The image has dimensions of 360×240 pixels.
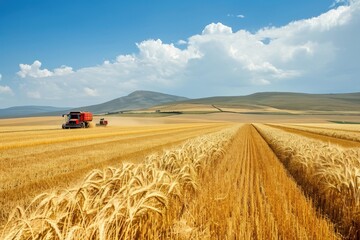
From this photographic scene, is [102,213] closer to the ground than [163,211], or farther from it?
farther from it

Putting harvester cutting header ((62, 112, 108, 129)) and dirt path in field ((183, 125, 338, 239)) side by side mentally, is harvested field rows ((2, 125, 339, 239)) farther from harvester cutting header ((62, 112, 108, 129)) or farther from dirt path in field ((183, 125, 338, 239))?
harvester cutting header ((62, 112, 108, 129))

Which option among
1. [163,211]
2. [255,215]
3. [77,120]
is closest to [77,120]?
[77,120]

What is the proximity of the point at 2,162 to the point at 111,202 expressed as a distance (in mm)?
12981

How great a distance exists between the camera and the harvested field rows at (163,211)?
291 cm

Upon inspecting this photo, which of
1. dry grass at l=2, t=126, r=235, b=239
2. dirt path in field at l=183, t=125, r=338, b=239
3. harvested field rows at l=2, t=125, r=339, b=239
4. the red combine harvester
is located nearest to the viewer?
dry grass at l=2, t=126, r=235, b=239

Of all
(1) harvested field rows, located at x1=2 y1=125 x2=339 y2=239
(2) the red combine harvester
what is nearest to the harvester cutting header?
(2) the red combine harvester

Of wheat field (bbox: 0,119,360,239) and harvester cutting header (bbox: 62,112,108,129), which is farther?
harvester cutting header (bbox: 62,112,108,129)

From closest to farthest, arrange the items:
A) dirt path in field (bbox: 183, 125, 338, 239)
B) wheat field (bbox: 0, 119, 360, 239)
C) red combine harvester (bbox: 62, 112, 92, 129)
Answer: wheat field (bbox: 0, 119, 360, 239), dirt path in field (bbox: 183, 125, 338, 239), red combine harvester (bbox: 62, 112, 92, 129)

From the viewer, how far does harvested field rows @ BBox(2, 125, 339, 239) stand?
291cm

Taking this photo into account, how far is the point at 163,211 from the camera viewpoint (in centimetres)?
409

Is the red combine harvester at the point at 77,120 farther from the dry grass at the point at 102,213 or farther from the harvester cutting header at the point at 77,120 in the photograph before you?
the dry grass at the point at 102,213

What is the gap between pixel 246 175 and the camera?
1017 cm

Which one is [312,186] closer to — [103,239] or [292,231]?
[292,231]

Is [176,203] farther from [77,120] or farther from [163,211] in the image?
[77,120]
